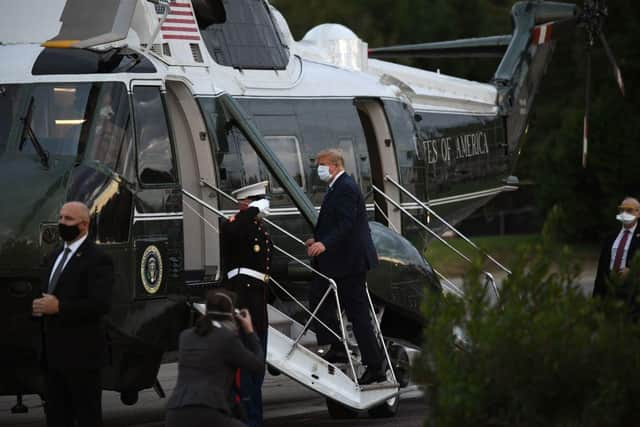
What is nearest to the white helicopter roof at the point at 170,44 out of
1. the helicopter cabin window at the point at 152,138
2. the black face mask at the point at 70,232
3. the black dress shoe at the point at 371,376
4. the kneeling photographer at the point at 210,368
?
the helicopter cabin window at the point at 152,138

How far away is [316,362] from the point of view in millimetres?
12062

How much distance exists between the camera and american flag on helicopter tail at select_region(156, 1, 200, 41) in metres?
12.4

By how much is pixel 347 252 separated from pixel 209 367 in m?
4.06

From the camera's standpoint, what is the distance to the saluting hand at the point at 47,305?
9375mm

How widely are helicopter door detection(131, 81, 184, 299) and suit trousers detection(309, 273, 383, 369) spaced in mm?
1305

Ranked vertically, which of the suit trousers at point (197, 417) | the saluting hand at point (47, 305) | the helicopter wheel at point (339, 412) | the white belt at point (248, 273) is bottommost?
the helicopter wheel at point (339, 412)

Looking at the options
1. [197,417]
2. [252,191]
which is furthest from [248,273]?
[197,417]

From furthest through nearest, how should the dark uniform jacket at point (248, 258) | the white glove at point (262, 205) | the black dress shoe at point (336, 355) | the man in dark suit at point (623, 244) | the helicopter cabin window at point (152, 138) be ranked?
1. the man in dark suit at point (623, 244)
2. the black dress shoe at point (336, 355)
3. the white glove at point (262, 205)
4. the helicopter cabin window at point (152, 138)
5. the dark uniform jacket at point (248, 258)

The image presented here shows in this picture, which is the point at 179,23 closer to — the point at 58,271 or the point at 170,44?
the point at 170,44

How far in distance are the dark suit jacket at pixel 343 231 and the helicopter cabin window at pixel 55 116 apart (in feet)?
7.10

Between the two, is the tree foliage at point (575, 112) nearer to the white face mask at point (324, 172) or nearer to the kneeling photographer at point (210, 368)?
the white face mask at point (324, 172)

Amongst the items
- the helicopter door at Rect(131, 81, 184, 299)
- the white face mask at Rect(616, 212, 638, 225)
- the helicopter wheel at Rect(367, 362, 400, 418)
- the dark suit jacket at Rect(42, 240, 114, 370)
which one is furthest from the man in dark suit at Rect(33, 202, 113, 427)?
the white face mask at Rect(616, 212, 638, 225)

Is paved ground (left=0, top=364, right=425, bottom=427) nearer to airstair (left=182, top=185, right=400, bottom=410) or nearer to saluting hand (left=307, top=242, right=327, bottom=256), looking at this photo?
airstair (left=182, top=185, right=400, bottom=410)

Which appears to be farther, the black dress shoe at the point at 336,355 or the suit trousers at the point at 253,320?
the black dress shoe at the point at 336,355
